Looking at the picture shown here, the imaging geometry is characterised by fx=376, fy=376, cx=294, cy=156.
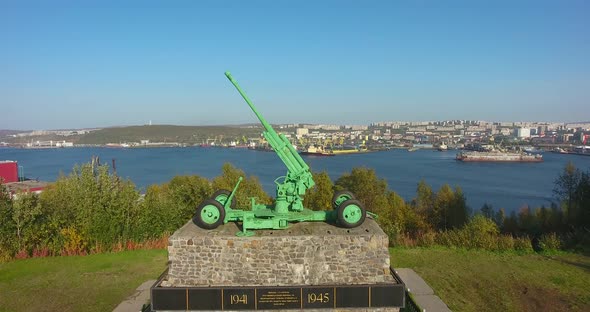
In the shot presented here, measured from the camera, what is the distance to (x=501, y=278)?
10805mm

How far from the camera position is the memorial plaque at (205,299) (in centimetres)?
827

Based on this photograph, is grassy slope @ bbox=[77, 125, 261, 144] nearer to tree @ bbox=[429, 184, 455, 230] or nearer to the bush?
tree @ bbox=[429, 184, 455, 230]

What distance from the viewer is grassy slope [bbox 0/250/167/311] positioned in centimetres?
954

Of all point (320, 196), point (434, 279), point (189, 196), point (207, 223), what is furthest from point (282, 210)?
point (320, 196)

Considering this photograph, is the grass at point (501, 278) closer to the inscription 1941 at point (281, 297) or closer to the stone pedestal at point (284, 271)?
the inscription 1941 at point (281, 297)

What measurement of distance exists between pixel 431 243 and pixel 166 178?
5349cm

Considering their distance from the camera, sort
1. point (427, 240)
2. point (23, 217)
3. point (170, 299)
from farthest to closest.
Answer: point (427, 240), point (23, 217), point (170, 299)

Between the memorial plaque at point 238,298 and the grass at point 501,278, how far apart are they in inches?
189

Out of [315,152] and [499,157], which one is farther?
[315,152]

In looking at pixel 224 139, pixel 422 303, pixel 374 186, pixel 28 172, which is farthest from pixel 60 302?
pixel 224 139

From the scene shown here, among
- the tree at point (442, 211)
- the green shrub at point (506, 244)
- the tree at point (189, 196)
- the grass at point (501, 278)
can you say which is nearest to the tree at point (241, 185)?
the tree at point (189, 196)

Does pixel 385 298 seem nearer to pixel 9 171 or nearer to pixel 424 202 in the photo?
pixel 424 202

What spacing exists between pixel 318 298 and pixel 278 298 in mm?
883

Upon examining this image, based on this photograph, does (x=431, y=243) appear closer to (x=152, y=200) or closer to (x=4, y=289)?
(x=152, y=200)
